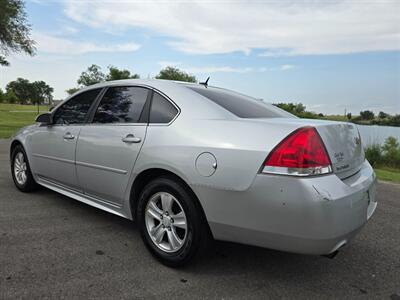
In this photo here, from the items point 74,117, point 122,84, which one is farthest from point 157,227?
point 74,117

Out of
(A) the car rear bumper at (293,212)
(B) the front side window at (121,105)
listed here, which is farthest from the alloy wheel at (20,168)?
(A) the car rear bumper at (293,212)

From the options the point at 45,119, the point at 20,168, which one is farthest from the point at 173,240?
the point at 20,168

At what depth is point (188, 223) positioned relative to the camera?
2.74 m

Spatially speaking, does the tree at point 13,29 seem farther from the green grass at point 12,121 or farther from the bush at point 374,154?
the bush at point 374,154

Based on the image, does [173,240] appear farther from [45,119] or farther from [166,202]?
[45,119]

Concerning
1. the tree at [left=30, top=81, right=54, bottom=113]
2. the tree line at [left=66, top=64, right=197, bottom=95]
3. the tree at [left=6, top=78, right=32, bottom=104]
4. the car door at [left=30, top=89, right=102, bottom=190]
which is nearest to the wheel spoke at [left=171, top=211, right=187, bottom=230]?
the car door at [left=30, top=89, right=102, bottom=190]

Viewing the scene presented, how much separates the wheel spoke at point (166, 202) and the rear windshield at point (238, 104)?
2.93 feet

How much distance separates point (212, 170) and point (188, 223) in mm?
487

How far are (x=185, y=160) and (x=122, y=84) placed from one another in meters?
1.40

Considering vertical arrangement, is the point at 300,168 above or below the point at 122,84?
below

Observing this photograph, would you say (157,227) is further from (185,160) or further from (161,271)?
(185,160)

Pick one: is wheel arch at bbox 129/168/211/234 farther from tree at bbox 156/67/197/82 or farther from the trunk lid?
tree at bbox 156/67/197/82

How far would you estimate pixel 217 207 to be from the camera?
2.58 m

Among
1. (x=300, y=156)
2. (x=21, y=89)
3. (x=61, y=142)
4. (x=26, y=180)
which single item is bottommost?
(x=26, y=180)
